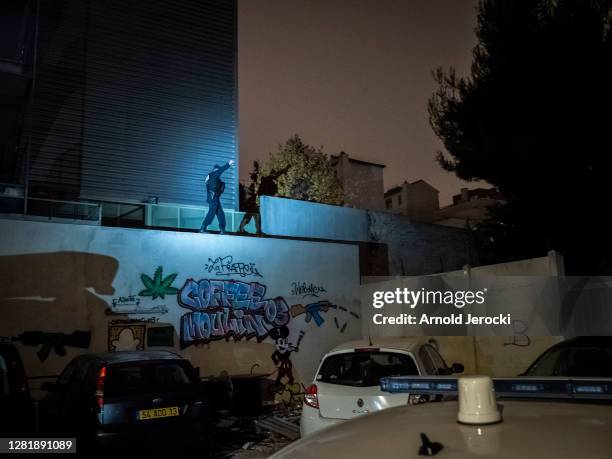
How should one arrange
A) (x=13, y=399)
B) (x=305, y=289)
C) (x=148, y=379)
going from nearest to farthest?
(x=13, y=399)
(x=148, y=379)
(x=305, y=289)

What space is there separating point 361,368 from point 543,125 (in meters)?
14.1

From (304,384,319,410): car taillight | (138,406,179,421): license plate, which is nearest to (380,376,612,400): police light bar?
(304,384,319,410): car taillight

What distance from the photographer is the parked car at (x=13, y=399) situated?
6141mm

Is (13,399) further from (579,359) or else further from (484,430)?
(579,359)

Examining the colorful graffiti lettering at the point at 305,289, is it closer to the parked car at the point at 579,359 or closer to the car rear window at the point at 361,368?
the car rear window at the point at 361,368

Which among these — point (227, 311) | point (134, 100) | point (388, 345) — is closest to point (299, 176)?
point (134, 100)

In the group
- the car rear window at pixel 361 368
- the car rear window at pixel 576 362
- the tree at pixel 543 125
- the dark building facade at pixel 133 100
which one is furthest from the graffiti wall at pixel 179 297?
the tree at pixel 543 125

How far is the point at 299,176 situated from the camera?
33438mm

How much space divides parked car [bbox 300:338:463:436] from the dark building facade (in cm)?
967

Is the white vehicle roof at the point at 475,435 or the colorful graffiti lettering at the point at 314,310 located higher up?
the colorful graffiti lettering at the point at 314,310

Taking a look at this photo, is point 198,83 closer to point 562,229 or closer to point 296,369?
point 296,369

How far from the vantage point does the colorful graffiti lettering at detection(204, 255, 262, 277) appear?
12227mm

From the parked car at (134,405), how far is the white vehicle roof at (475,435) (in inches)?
205

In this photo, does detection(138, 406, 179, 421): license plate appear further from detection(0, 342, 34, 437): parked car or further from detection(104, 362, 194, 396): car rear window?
detection(0, 342, 34, 437): parked car
